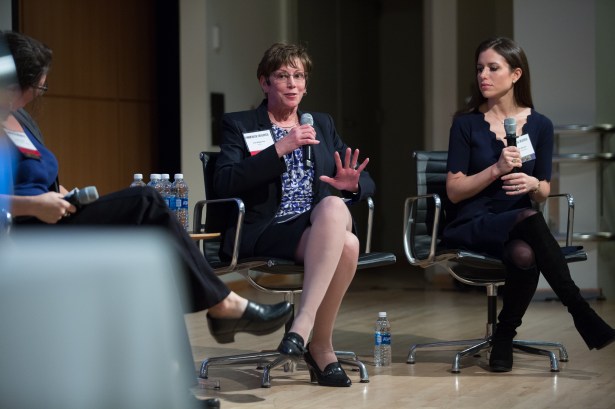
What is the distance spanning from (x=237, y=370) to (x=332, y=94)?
5140mm

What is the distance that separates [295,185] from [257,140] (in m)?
0.22

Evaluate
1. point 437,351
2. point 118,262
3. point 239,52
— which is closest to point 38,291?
point 118,262

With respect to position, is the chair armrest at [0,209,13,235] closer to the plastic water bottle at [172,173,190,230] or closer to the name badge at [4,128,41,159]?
the name badge at [4,128,41,159]

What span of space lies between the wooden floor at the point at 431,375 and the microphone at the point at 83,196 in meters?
1.00

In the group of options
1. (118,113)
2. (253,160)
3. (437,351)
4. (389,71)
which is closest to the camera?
(253,160)

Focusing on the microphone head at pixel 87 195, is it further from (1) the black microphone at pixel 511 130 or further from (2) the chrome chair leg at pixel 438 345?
(2) the chrome chair leg at pixel 438 345

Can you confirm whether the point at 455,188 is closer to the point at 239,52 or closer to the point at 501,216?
the point at 501,216

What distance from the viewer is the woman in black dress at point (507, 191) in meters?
3.75

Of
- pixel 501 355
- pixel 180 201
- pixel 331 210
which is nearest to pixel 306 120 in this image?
pixel 331 210

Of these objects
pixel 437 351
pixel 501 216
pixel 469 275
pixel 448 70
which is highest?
pixel 448 70

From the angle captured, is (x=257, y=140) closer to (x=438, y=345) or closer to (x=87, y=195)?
(x=438, y=345)

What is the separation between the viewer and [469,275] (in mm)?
4031

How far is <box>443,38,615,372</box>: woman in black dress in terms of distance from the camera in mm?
3748

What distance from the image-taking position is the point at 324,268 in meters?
3.42
